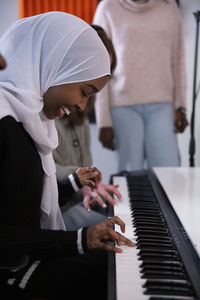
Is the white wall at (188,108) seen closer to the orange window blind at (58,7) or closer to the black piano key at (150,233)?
the orange window blind at (58,7)

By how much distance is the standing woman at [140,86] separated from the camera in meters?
2.31

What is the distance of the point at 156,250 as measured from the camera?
37.2 inches

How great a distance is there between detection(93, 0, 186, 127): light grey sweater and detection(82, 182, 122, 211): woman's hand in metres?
0.78

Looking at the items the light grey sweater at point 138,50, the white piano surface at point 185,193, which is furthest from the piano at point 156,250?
the light grey sweater at point 138,50

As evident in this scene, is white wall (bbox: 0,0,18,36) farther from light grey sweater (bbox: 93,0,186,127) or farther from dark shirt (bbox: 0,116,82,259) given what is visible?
dark shirt (bbox: 0,116,82,259)

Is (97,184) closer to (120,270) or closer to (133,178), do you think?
(133,178)

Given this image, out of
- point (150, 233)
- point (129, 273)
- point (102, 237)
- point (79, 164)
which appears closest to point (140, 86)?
point (79, 164)

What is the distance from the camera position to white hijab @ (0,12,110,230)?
1070 mm

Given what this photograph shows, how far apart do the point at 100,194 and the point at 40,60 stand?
2.03ft

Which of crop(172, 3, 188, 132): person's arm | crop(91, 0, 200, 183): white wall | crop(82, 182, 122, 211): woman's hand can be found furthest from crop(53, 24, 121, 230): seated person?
crop(91, 0, 200, 183): white wall

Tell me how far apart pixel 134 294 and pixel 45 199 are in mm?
519

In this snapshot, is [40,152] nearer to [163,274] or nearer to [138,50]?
[163,274]

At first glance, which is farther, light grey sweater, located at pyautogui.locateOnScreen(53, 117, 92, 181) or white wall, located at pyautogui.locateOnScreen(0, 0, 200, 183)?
white wall, located at pyautogui.locateOnScreen(0, 0, 200, 183)

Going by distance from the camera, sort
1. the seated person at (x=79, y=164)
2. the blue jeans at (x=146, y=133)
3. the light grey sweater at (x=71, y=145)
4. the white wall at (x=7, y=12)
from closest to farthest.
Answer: the seated person at (x=79, y=164)
the light grey sweater at (x=71, y=145)
the white wall at (x=7, y=12)
the blue jeans at (x=146, y=133)
